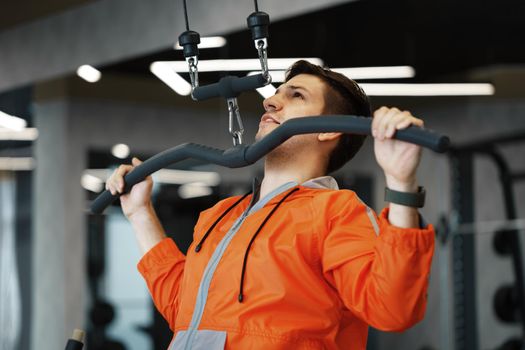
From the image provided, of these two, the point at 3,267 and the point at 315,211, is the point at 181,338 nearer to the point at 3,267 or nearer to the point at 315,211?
the point at 315,211

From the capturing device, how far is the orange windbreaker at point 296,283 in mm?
1418

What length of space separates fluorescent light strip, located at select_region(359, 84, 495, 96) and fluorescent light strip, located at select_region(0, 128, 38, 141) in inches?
88.2

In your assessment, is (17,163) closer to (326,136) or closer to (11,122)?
(11,122)

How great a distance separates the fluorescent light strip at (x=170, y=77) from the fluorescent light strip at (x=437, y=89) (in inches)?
41.3

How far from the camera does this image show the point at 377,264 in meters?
1.36

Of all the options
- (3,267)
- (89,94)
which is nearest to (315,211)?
(89,94)

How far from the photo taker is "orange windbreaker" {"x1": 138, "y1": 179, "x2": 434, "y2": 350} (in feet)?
4.65

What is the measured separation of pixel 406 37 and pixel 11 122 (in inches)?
102

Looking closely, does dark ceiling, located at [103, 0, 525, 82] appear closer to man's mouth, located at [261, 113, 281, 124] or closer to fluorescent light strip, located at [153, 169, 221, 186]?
fluorescent light strip, located at [153, 169, 221, 186]

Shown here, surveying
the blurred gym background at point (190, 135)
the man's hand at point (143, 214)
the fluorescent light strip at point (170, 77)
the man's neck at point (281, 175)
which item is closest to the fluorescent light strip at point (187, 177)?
the blurred gym background at point (190, 135)

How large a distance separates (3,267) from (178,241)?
56.2 inches

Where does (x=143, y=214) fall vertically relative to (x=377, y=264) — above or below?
above

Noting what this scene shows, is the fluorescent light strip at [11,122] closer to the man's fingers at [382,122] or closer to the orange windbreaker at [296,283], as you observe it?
the orange windbreaker at [296,283]

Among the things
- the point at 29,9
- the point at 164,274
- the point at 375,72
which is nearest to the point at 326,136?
the point at 164,274
